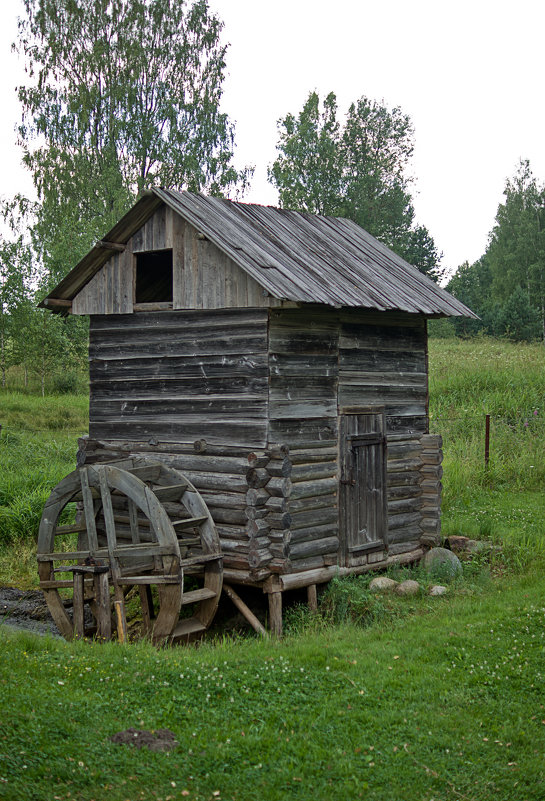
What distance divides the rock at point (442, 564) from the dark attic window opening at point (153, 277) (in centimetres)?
594

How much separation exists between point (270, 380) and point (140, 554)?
9.14 feet

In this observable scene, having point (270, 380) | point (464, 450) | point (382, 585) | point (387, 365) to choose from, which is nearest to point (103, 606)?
point (270, 380)

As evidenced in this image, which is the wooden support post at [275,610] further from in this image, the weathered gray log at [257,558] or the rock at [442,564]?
the rock at [442,564]

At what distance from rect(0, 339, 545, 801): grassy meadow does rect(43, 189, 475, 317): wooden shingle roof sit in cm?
409

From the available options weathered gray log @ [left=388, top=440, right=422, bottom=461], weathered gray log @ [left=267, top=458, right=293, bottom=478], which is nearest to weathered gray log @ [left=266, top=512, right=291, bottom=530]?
weathered gray log @ [left=267, top=458, right=293, bottom=478]

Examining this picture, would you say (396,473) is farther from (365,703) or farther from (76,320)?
(76,320)

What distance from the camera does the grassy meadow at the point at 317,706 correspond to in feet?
20.2

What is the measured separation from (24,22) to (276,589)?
85.4 feet

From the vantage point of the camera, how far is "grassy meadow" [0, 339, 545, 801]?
617cm

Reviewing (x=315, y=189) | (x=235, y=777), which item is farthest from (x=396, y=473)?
(x=315, y=189)

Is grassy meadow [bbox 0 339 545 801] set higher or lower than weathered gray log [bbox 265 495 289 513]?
lower

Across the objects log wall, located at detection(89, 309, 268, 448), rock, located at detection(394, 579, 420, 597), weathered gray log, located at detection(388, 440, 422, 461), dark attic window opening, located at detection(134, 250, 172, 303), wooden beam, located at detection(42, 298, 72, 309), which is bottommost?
rock, located at detection(394, 579, 420, 597)

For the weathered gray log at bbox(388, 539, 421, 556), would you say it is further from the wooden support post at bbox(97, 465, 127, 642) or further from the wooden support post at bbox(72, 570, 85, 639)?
the wooden support post at bbox(72, 570, 85, 639)

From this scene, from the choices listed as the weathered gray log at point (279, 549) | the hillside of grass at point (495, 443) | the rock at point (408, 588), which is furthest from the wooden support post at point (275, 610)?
the hillside of grass at point (495, 443)
